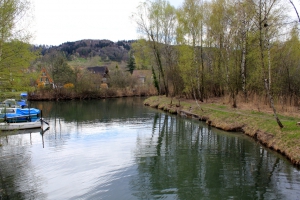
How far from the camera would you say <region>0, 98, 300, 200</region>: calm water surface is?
350 inches

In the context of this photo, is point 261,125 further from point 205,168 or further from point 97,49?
point 97,49

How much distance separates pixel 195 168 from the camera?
11.2 metres

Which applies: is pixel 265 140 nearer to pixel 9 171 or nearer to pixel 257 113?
pixel 257 113

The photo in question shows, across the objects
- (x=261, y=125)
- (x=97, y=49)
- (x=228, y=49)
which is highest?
(x=97, y=49)

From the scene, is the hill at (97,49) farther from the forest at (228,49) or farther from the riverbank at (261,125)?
the riverbank at (261,125)

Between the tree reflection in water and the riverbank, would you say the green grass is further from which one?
the riverbank

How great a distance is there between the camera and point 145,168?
37.4 feet

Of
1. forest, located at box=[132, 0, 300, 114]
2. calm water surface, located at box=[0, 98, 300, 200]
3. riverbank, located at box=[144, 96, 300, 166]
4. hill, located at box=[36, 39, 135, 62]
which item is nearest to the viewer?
calm water surface, located at box=[0, 98, 300, 200]

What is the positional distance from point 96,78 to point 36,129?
134 ft

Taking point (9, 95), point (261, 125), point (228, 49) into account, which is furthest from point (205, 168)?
point (228, 49)

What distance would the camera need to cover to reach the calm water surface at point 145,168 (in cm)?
890

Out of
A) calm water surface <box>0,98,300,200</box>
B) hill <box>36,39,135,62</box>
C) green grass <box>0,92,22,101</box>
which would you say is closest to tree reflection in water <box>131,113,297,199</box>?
calm water surface <box>0,98,300,200</box>

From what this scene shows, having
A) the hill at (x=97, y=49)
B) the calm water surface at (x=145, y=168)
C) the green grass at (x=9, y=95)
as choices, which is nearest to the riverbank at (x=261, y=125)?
the calm water surface at (x=145, y=168)

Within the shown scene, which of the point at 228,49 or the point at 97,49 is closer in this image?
the point at 228,49
